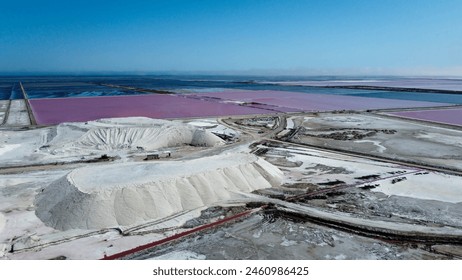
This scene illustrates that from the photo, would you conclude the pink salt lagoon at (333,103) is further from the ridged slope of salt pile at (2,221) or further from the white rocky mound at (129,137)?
the ridged slope of salt pile at (2,221)

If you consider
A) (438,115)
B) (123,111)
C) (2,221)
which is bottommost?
(2,221)

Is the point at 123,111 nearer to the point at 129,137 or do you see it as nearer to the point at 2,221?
the point at 129,137

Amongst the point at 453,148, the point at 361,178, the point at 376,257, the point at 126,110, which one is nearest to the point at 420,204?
the point at 361,178

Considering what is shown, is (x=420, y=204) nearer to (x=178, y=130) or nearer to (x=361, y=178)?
(x=361, y=178)

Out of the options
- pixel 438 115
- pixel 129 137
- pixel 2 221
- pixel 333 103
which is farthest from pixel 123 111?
pixel 438 115

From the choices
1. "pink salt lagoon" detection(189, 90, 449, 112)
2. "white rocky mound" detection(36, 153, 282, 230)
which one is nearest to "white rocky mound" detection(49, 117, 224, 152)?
"white rocky mound" detection(36, 153, 282, 230)

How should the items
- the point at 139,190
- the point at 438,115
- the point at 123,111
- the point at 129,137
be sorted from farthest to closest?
the point at 123,111 < the point at 438,115 < the point at 129,137 < the point at 139,190

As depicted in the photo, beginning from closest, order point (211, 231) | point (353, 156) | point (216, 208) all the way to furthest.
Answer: point (211, 231) < point (216, 208) < point (353, 156)
